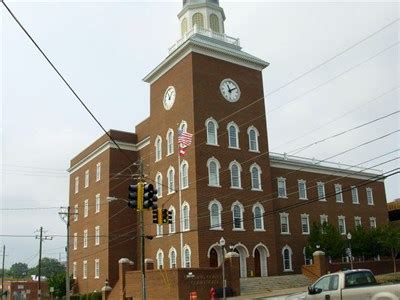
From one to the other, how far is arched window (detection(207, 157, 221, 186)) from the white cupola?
1392cm

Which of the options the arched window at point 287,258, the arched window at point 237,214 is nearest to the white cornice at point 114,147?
the arched window at point 237,214

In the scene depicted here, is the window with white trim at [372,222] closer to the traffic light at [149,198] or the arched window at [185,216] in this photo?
the arched window at [185,216]

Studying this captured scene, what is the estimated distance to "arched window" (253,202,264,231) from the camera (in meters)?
48.4

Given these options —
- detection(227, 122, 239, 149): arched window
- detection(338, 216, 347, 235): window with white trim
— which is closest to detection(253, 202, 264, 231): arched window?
detection(227, 122, 239, 149): arched window

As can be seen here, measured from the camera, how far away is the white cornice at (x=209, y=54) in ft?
157

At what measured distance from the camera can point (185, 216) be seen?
45.9 m

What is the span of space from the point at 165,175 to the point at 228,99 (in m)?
9.27

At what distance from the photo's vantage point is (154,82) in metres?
54.6

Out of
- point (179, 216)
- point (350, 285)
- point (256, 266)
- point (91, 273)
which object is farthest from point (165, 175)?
point (350, 285)

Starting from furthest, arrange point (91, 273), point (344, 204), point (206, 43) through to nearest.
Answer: point (344, 204), point (91, 273), point (206, 43)

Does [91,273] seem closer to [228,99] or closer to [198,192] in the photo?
[198,192]

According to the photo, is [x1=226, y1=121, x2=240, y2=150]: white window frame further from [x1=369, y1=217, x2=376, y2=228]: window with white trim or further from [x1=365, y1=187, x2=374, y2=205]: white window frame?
[x1=369, y1=217, x2=376, y2=228]: window with white trim

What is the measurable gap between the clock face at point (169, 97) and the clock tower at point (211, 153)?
97mm

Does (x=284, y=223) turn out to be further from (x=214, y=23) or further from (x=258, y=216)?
(x=214, y=23)
